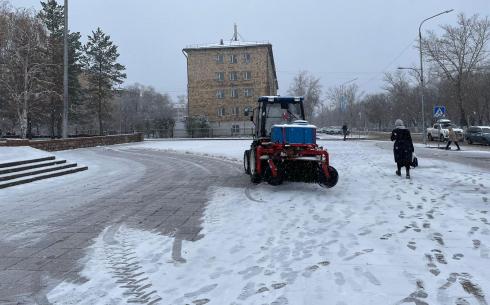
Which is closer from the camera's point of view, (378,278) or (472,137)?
(378,278)

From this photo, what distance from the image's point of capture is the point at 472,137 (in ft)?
124

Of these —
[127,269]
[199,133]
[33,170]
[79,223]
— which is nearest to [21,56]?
[199,133]

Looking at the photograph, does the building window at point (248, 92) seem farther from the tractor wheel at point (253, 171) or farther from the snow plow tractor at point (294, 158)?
the snow plow tractor at point (294, 158)

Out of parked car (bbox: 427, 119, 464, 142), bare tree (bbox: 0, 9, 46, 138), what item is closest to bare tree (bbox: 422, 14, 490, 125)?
parked car (bbox: 427, 119, 464, 142)

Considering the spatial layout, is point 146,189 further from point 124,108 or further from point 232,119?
point 124,108

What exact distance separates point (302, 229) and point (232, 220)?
1.49 metres

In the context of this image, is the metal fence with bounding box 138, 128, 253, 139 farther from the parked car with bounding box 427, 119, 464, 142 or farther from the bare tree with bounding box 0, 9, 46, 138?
the parked car with bounding box 427, 119, 464, 142

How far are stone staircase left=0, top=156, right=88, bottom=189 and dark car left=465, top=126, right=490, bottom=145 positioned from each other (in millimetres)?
30726

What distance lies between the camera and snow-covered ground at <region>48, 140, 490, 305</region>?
480 cm

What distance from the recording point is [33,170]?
→ 16281mm

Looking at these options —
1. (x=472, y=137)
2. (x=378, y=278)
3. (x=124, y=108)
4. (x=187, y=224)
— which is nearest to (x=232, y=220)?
(x=187, y=224)

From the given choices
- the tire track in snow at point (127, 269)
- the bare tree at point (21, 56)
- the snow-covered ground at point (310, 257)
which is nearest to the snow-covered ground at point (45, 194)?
the tire track in snow at point (127, 269)

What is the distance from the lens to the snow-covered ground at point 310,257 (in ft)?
15.8

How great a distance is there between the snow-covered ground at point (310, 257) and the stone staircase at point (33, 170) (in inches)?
305
